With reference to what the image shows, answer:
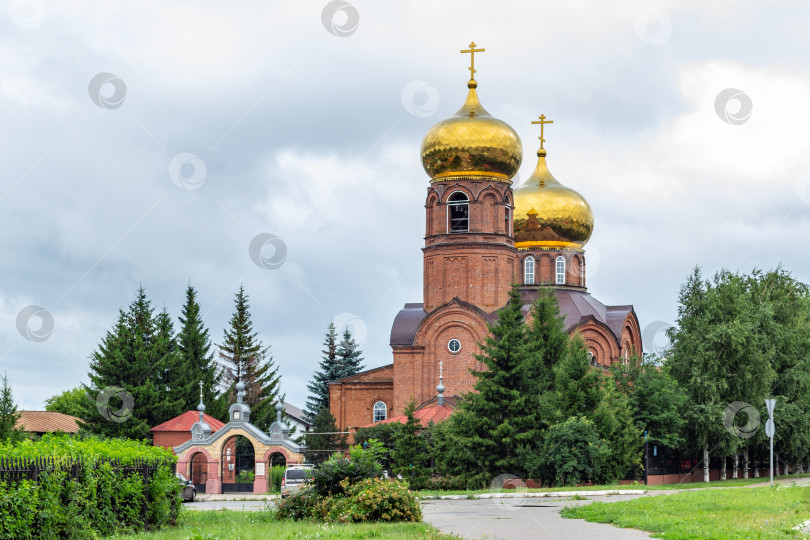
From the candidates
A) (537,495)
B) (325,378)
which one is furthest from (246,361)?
(537,495)

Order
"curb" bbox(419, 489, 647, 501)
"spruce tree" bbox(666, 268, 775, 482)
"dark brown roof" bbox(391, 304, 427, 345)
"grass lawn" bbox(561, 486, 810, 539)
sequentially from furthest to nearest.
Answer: "dark brown roof" bbox(391, 304, 427, 345)
"spruce tree" bbox(666, 268, 775, 482)
"curb" bbox(419, 489, 647, 501)
"grass lawn" bbox(561, 486, 810, 539)

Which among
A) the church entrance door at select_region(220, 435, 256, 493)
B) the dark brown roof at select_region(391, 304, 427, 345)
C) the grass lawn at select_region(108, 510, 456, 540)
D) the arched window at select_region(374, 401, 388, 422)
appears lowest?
the church entrance door at select_region(220, 435, 256, 493)

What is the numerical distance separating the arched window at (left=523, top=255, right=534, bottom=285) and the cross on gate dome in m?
7.58

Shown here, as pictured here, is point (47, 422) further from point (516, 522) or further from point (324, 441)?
point (516, 522)

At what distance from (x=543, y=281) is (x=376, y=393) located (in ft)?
33.8

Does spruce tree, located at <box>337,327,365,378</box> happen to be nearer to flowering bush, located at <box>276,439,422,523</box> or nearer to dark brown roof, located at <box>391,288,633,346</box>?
dark brown roof, located at <box>391,288,633,346</box>

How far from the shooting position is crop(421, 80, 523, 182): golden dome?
42.2 metres

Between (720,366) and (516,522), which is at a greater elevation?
(720,366)

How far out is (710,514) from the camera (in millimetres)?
15938

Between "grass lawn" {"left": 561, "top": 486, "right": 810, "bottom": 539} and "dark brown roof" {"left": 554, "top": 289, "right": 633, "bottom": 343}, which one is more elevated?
"dark brown roof" {"left": 554, "top": 289, "right": 633, "bottom": 343}

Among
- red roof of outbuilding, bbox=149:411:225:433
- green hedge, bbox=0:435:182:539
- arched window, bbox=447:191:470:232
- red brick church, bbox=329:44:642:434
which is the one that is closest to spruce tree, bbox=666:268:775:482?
red brick church, bbox=329:44:642:434

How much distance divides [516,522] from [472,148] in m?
27.8

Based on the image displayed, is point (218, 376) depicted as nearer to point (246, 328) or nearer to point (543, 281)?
point (246, 328)

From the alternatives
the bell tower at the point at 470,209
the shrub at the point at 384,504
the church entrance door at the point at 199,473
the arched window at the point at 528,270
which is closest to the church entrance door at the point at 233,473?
the church entrance door at the point at 199,473
